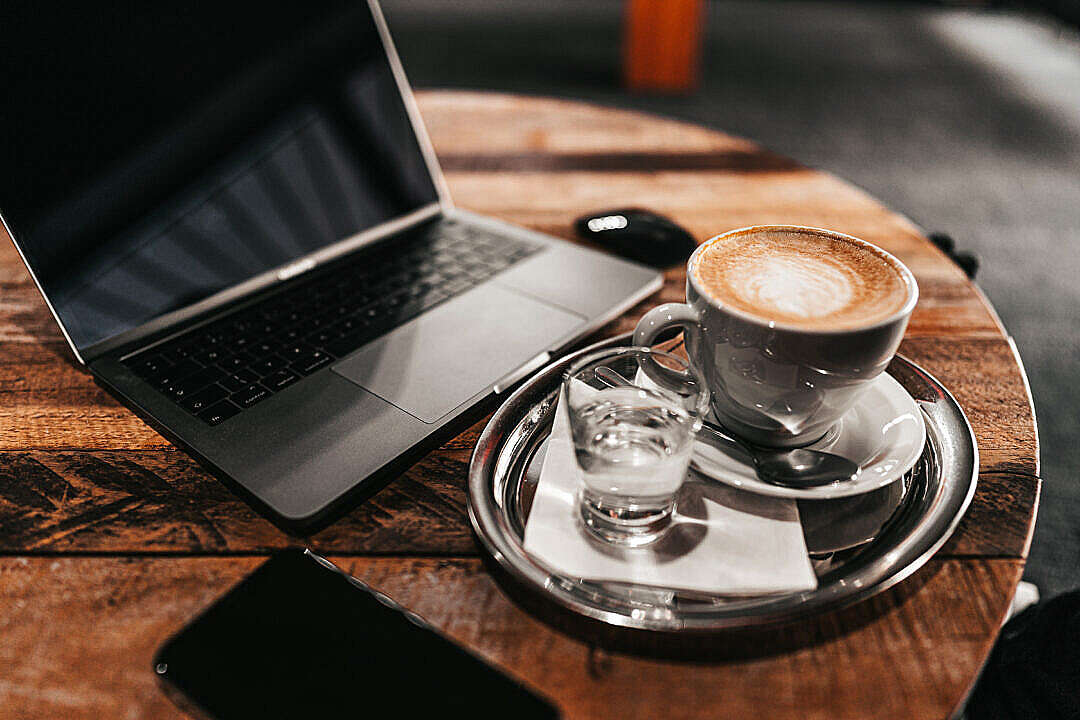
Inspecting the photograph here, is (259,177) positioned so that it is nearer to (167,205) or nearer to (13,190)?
(167,205)

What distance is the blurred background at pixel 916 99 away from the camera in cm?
170

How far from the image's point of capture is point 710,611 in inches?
Result: 14.4

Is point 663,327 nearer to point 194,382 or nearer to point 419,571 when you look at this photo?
point 419,571

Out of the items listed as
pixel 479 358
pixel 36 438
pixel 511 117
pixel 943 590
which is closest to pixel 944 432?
pixel 943 590

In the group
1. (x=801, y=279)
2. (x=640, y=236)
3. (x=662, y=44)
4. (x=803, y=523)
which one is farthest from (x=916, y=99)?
(x=803, y=523)

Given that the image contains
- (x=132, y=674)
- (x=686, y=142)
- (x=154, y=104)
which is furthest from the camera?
(x=686, y=142)

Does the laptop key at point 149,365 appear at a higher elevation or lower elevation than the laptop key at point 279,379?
higher

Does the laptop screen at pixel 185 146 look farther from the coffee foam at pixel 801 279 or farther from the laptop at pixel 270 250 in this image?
the coffee foam at pixel 801 279

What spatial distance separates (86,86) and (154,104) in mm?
55

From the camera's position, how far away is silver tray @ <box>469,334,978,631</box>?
0.37 metres

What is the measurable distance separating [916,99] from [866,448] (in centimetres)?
312

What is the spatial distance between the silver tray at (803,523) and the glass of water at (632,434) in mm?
40

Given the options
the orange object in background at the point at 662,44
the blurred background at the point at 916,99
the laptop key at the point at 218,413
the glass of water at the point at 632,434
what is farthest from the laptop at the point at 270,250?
the orange object in background at the point at 662,44

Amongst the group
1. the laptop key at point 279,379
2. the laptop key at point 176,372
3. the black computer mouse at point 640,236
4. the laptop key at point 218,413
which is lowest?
the black computer mouse at point 640,236
